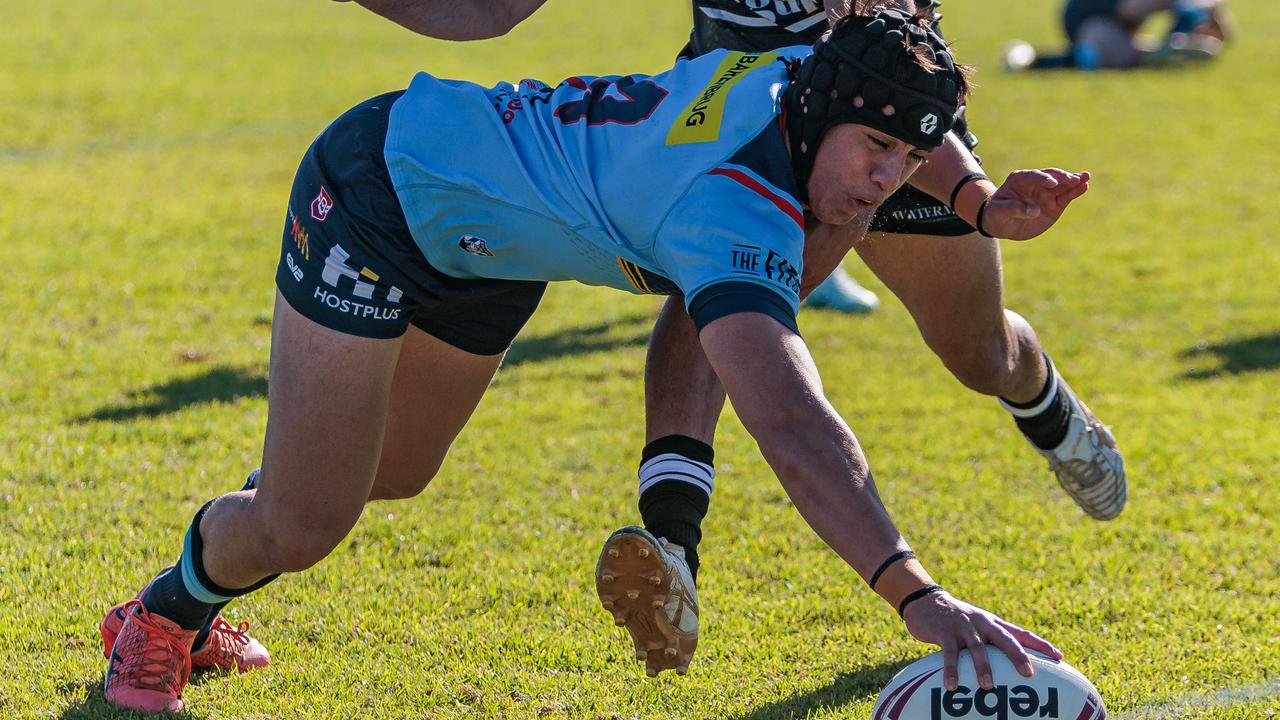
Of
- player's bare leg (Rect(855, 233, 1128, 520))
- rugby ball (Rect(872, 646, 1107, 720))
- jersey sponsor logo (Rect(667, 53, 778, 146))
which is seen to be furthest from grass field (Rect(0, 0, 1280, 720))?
jersey sponsor logo (Rect(667, 53, 778, 146))

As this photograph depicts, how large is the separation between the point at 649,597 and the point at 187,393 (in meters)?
4.00

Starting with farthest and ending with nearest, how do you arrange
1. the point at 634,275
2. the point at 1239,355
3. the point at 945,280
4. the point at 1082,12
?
the point at 1082,12, the point at 1239,355, the point at 945,280, the point at 634,275

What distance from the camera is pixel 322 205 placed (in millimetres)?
3469

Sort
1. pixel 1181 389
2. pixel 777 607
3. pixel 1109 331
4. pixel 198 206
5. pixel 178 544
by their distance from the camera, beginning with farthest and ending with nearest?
pixel 198 206, pixel 1109 331, pixel 1181 389, pixel 178 544, pixel 777 607

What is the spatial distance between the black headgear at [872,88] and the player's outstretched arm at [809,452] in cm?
49

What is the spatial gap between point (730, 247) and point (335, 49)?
51.5 ft

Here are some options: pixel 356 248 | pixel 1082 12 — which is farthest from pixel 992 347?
pixel 1082 12

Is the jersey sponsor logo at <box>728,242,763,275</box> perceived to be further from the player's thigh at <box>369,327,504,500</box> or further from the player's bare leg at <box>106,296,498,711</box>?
the player's thigh at <box>369,327,504,500</box>

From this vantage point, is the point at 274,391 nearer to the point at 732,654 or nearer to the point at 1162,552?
the point at 732,654

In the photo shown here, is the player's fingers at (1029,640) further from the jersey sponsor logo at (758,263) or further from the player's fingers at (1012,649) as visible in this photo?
the jersey sponsor logo at (758,263)

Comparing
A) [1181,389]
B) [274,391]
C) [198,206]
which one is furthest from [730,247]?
[198,206]

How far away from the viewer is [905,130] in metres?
3.00

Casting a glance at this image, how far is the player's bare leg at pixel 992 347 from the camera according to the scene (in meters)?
4.38

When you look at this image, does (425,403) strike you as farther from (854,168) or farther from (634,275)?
(854,168)
